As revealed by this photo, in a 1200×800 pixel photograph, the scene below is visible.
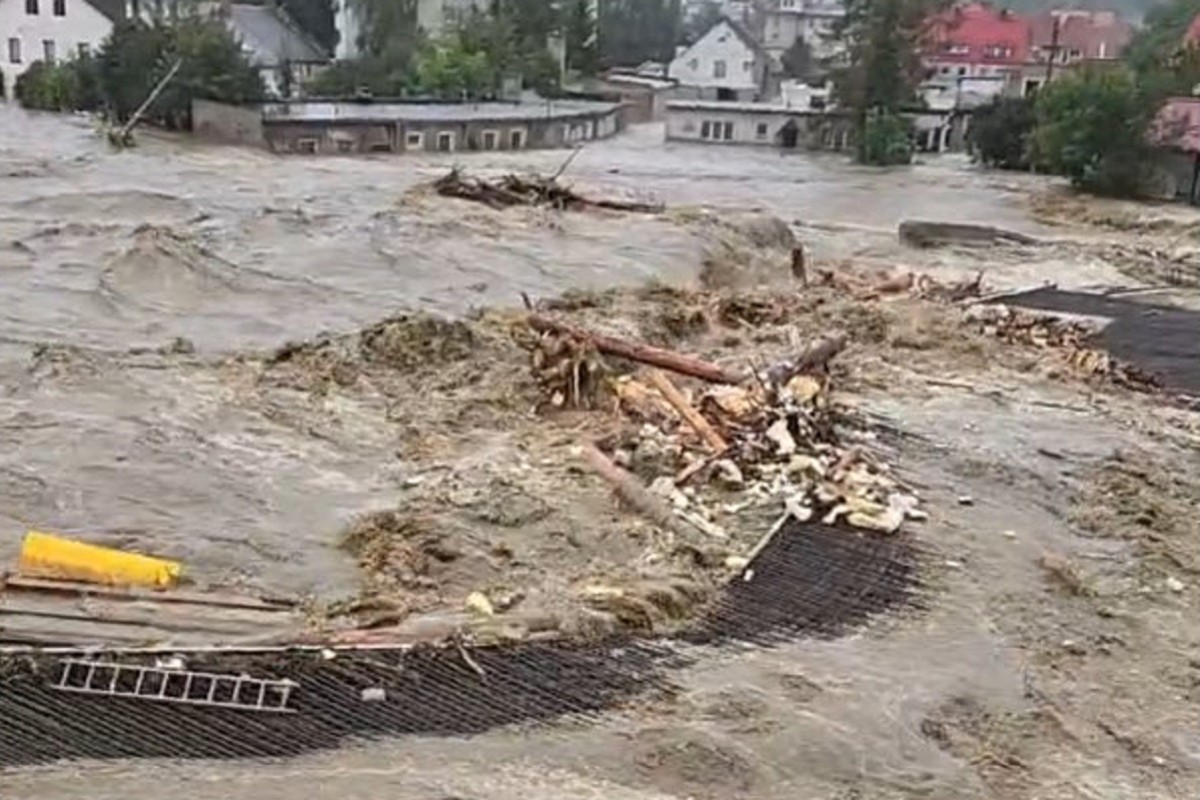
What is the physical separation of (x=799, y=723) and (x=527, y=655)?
1.52 meters

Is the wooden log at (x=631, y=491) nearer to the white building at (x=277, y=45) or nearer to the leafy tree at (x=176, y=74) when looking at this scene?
the leafy tree at (x=176, y=74)

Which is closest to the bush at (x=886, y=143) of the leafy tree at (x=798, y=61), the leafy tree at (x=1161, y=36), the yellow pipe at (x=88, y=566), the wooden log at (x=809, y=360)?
the leafy tree at (x=1161, y=36)

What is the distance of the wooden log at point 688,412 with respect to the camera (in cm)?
1138

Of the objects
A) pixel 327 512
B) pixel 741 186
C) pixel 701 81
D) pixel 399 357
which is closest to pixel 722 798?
pixel 327 512

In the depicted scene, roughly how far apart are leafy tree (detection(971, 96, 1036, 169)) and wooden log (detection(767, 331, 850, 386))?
28465 mm

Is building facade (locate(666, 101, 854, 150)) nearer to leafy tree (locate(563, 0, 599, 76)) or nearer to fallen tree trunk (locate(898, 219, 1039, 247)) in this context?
leafy tree (locate(563, 0, 599, 76))

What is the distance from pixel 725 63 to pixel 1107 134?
26.4 meters

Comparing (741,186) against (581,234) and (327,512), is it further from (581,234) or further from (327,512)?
(327,512)

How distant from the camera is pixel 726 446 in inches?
445

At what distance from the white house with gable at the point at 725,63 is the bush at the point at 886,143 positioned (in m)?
14.6

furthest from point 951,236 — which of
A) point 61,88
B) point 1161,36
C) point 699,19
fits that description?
point 699,19

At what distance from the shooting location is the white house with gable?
193 feet

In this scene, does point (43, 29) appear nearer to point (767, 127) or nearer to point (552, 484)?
point (767, 127)

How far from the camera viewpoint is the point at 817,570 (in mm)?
9555
